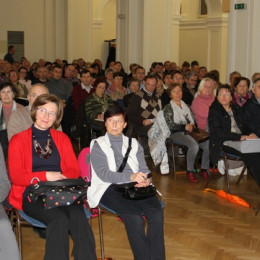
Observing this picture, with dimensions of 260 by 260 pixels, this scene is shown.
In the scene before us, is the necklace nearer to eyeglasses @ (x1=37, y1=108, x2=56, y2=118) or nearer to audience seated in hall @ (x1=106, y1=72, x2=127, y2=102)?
eyeglasses @ (x1=37, y1=108, x2=56, y2=118)

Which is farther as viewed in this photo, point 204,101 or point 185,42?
point 185,42

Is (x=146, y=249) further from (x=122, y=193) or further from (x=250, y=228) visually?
(x=250, y=228)

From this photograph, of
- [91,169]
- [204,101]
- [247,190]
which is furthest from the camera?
[204,101]

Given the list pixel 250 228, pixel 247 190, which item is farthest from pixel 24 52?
pixel 250 228

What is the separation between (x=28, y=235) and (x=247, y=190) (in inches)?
124

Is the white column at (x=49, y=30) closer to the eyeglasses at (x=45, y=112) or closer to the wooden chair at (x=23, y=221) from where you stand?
the eyeglasses at (x=45, y=112)

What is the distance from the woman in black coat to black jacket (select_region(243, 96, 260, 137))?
89 millimetres

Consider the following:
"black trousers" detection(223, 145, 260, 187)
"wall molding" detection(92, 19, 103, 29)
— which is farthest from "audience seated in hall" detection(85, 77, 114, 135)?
"wall molding" detection(92, 19, 103, 29)

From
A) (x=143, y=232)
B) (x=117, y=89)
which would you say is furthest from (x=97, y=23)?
(x=143, y=232)

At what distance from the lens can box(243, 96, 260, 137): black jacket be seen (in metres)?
7.34

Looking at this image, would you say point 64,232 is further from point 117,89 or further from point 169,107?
Answer: point 117,89

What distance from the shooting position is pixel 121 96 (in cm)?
1073

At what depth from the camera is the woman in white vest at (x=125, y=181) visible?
4547mm

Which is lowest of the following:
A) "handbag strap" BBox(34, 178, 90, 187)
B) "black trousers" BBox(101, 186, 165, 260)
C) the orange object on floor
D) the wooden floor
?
the wooden floor
